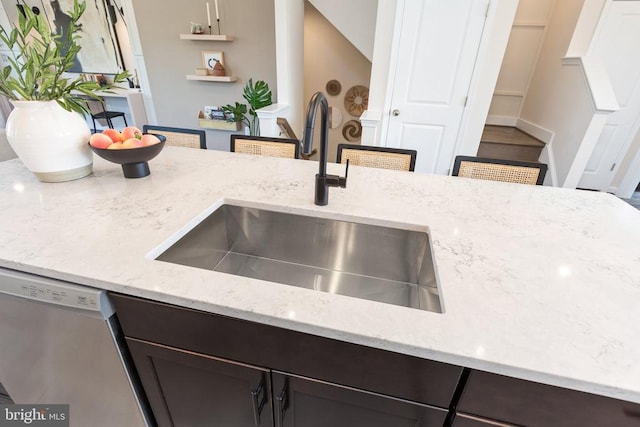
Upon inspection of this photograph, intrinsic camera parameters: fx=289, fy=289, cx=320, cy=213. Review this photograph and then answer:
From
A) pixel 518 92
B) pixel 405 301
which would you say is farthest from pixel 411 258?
pixel 518 92

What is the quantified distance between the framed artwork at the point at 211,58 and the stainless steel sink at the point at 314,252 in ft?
11.3

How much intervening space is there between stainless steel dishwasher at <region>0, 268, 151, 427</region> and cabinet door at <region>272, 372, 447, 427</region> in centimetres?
49

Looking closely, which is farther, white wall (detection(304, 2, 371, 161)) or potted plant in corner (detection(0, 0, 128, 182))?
white wall (detection(304, 2, 371, 161))

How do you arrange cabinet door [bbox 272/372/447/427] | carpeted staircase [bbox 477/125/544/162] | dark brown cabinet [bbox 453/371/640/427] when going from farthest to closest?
carpeted staircase [bbox 477/125/544/162]
cabinet door [bbox 272/372/447/427]
dark brown cabinet [bbox 453/371/640/427]

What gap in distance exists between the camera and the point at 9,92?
3.42 ft

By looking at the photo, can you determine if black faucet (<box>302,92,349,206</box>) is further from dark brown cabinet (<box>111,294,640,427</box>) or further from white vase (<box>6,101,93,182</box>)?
white vase (<box>6,101,93,182</box>)

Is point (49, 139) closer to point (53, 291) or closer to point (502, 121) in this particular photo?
point (53, 291)

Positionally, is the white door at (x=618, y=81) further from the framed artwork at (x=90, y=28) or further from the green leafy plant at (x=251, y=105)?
the framed artwork at (x=90, y=28)

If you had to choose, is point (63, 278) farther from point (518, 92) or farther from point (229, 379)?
point (518, 92)

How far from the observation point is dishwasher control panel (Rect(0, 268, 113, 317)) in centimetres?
73

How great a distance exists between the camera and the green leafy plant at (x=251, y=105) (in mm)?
3496

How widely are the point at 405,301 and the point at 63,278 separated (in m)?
1.00

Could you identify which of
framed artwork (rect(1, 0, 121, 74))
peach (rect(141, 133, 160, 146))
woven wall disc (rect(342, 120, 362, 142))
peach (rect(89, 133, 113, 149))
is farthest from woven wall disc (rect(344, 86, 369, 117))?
peach (rect(89, 133, 113, 149))

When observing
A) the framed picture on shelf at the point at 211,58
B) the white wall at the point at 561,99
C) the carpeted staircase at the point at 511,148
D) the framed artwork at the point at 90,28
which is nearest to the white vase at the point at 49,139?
the framed picture on shelf at the point at 211,58
